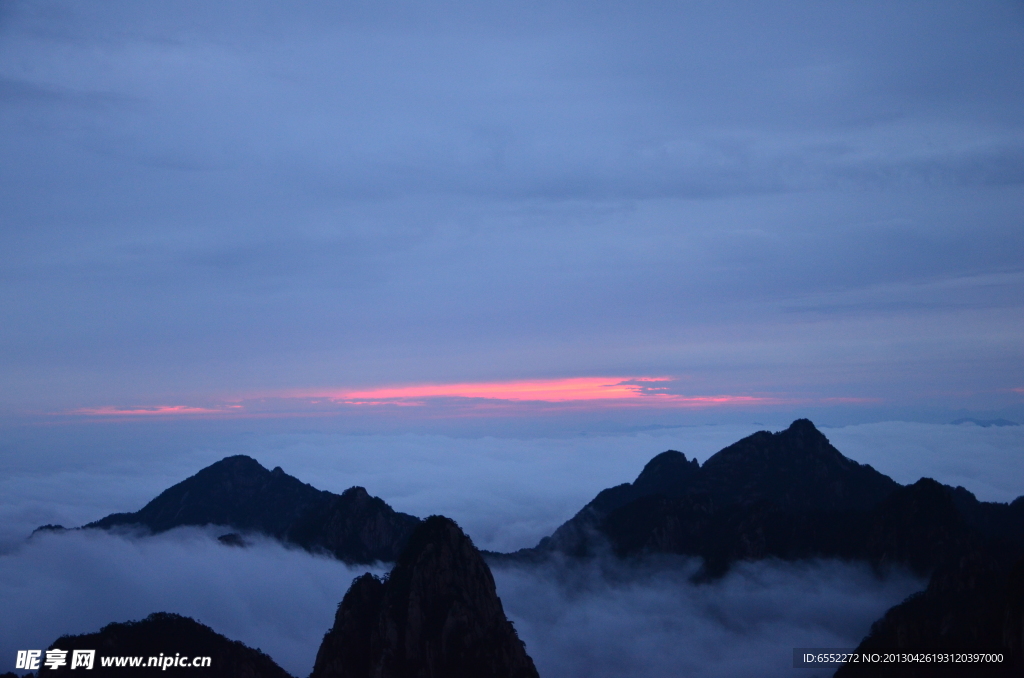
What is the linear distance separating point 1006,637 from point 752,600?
92.0 metres

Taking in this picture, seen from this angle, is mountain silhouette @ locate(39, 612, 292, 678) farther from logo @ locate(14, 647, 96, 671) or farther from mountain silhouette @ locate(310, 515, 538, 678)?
mountain silhouette @ locate(310, 515, 538, 678)

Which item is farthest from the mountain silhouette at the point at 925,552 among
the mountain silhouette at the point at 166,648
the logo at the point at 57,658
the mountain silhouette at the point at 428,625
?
the logo at the point at 57,658

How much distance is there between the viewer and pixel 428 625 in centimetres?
9881

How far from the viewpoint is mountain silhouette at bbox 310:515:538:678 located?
9588 centimetres

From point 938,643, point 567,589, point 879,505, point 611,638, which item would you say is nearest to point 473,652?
point 938,643

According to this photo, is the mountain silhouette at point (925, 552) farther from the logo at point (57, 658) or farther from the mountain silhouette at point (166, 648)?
the logo at point (57, 658)

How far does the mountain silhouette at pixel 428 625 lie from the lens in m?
95.9

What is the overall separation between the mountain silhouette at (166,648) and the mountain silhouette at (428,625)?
27.6 ft

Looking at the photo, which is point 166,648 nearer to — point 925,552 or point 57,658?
point 57,658

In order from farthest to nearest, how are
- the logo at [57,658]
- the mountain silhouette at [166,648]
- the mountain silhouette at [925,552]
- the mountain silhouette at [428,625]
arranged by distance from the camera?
the mountain silhouette at [428,625] → the mountain silhouette at [925,552] → the mountain silhouette at [166,648] → the logo at [57,658]

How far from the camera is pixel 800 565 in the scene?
183 metres

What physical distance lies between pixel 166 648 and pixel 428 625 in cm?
2998

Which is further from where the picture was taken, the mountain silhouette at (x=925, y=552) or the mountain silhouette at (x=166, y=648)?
the mountain silhouette at (x=925, y=552)

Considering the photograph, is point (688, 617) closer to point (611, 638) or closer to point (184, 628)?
point (611, 638)
